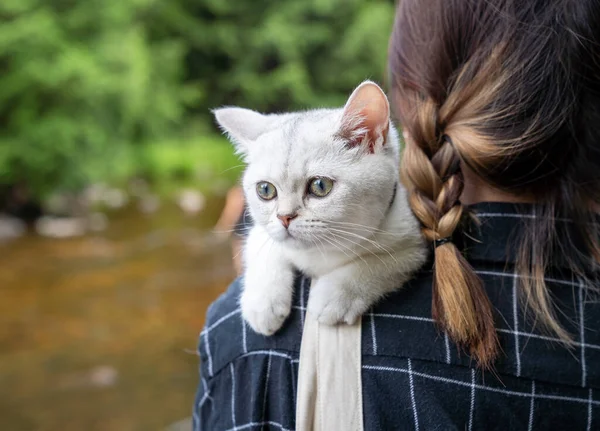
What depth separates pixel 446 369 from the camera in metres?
0.76

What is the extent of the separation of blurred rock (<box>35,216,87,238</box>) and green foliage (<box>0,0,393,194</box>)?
0.87 feet

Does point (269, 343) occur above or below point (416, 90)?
below

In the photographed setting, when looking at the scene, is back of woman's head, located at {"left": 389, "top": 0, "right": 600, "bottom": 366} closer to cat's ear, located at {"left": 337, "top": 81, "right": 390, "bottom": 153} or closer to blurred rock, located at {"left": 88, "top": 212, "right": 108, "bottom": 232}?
cat's ear, located at {"left": 337, "top": 81, "right": 390, "bottom": 153}

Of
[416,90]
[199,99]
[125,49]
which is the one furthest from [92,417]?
[199,99]

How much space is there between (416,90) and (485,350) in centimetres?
37

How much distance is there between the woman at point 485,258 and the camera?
75 cm

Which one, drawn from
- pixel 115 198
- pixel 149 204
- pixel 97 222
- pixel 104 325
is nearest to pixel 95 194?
pixel 115 198

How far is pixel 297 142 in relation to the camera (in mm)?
927

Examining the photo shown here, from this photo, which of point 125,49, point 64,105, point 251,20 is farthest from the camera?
point 251,20

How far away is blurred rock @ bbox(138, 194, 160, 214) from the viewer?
560cm

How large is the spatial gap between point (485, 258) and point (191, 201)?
17.4 feet

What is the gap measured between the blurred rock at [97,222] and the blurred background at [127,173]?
30mm

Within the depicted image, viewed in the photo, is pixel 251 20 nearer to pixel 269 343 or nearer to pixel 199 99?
pixel 199 99

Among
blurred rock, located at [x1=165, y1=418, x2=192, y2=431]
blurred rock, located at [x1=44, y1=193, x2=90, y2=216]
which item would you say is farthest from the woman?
blurred rock, located at [x1=44, y1=193, x2=90, y2=216]
